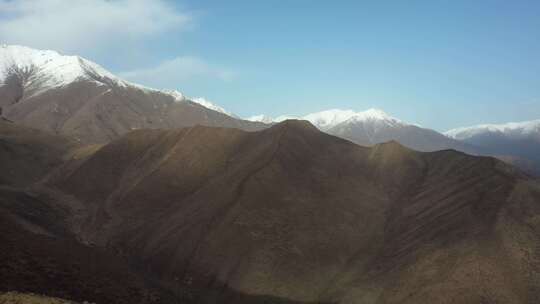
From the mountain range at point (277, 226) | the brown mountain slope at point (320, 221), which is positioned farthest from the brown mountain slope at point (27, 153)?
the brown mountain slope at point (320, 221)

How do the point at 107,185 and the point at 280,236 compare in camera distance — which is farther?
the point at 107,185

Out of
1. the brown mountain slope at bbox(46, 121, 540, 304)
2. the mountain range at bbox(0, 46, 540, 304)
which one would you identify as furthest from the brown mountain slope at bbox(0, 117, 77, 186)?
the brown mountain slope at bbox(46, 121, 540, 304)

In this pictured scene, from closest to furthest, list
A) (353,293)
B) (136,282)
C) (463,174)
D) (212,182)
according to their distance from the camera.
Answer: (136,282) → (353,293) → (463,174) → (212,182)

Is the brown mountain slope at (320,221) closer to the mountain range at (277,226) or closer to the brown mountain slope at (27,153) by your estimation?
the mountain range at (277,226)

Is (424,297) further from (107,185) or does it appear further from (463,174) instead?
→ (107,185)

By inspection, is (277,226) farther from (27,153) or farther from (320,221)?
(27,153)

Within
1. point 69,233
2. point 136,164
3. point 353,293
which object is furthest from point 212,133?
point 353,293

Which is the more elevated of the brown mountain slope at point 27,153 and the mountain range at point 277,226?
the mountain range at point 277,226

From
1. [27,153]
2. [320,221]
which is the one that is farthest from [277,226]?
[27,153]
